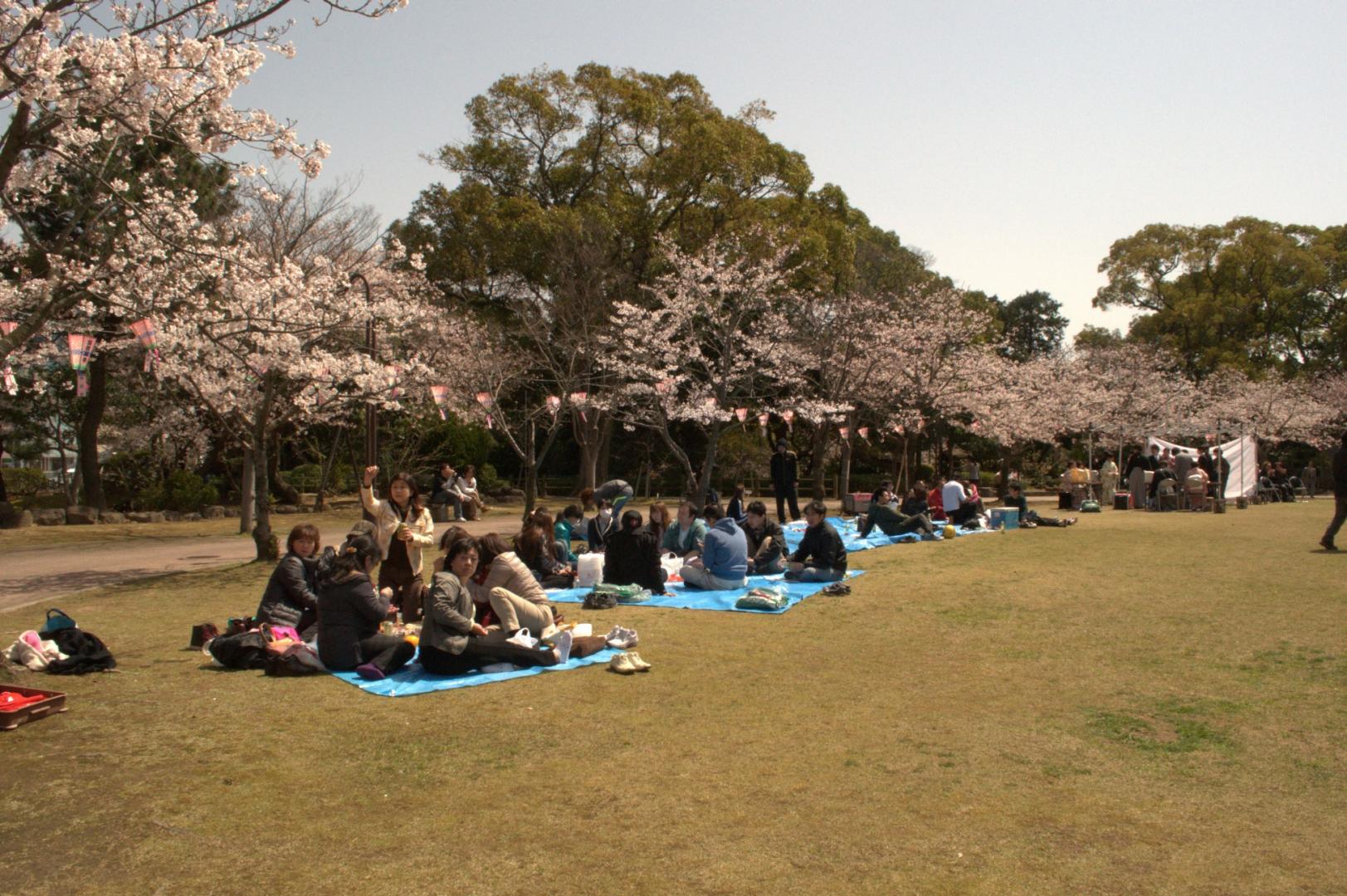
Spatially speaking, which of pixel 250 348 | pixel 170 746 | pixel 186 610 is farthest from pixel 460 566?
pixel 250 348

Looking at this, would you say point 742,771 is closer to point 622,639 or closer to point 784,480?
point 622,639

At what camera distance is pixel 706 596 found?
11.0m

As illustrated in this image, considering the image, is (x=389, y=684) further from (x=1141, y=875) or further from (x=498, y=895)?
(x=1141, y=875)

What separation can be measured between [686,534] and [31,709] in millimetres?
8496

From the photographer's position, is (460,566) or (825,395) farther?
(825,395)

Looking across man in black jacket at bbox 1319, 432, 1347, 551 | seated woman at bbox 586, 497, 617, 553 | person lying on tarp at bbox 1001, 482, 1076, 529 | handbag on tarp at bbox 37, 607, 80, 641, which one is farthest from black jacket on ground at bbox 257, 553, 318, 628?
person lying on tarp at bbox 1001, 482, 1076, 529

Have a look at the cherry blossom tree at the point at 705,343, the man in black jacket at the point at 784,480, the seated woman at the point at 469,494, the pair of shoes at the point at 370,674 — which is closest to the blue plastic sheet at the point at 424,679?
the pair of shoes at the point at 370,674

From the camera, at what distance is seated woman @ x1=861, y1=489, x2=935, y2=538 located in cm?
1738

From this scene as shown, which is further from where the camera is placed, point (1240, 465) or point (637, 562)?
point (1240, 465)

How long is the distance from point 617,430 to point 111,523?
16.3 metres

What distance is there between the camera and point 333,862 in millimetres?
4051

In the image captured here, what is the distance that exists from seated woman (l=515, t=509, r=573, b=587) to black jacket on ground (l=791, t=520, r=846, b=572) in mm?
2779

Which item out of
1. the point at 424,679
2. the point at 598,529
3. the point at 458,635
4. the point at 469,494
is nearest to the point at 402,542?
the point at 458,635

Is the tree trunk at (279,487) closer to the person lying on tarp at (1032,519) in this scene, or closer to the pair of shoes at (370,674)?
the person lying on tarp at (1032,519)
